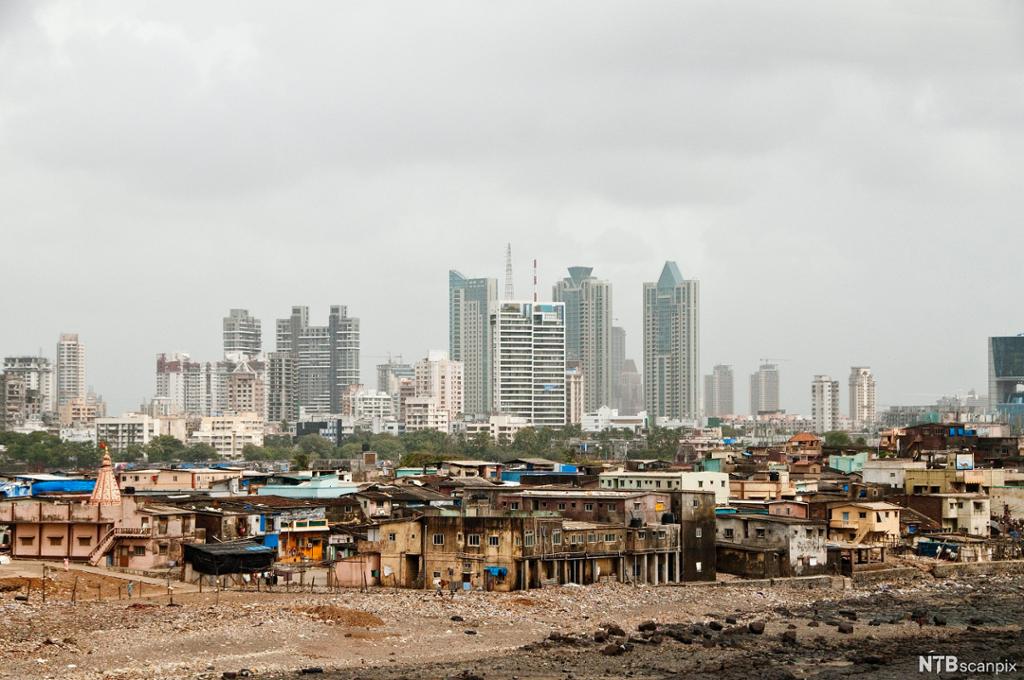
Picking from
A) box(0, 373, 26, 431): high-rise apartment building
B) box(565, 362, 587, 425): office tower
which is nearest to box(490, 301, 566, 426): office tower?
box(565, 362, 587, 425): office tower

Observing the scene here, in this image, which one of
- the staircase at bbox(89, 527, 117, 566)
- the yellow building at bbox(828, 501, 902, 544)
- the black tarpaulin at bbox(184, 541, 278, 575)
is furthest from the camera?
Answer: the yellow building at bbox(828, 501, 902, 544)

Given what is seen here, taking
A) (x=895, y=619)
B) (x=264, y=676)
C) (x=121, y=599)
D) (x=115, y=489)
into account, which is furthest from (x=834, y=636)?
(x=115, y=489)

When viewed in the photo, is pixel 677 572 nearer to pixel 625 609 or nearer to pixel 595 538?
pixel 595 538

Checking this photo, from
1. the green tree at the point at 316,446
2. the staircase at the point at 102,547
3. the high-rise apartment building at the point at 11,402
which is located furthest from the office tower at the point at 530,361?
the staircase at the point at 102,547

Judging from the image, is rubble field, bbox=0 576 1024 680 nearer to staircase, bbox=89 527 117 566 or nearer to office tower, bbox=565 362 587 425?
staircase, bbox=89 527 117 566

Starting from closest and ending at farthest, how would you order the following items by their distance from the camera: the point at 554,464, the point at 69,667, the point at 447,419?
the point at 69,667 < the point at 554,464 < the point at 447,419
